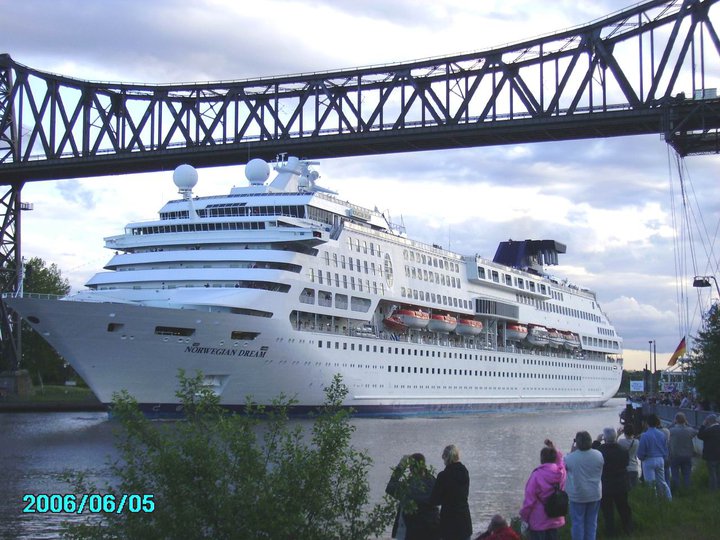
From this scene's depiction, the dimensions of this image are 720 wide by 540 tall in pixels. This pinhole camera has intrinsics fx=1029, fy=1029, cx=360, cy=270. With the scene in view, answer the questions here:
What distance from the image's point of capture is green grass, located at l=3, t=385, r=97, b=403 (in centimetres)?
→ 5956

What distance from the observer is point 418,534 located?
11.3m

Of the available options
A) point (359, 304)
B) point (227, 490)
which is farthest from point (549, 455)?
point (359, 304)

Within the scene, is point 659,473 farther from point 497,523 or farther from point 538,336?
point 538,336

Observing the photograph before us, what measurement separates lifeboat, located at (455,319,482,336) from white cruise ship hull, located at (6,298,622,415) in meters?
3.80

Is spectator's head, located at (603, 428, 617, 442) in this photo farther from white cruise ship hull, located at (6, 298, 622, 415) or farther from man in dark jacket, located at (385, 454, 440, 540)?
white cruise ship hull, located at (6, 298, 622, 415)

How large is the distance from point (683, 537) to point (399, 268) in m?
39.6

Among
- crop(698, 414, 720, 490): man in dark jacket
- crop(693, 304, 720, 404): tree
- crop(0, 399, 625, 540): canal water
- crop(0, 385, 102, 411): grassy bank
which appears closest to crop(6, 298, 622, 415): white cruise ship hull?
crop(0, 399, 625, 540): canal water

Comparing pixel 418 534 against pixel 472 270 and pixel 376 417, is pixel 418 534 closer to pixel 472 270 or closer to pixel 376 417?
pixel 376 417

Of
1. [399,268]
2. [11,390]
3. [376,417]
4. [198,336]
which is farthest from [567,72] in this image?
[11,390]

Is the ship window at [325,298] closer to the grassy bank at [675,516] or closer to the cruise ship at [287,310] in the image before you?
the cruise ship at [287,310]

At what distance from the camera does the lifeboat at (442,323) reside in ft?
180

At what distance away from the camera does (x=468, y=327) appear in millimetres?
58406

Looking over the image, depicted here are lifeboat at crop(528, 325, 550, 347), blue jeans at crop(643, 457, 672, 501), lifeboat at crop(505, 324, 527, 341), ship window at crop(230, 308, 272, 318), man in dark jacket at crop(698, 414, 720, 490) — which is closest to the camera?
blue jeans at crop(643, 457, 672, 501)

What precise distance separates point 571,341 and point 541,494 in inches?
2561
